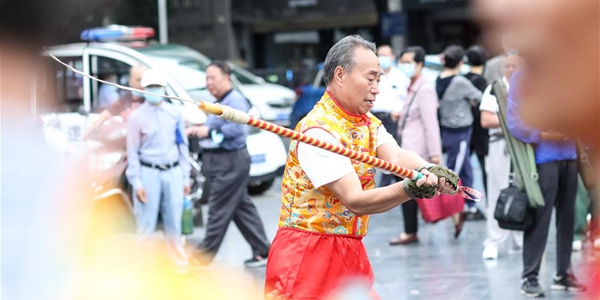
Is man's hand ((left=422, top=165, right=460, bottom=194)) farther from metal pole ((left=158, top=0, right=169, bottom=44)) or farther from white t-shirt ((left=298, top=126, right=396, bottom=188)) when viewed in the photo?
metal pole ((left=158, top=0, right=169, bottom=44))

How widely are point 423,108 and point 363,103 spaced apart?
597cm

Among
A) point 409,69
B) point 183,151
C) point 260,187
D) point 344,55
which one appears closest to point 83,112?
point 183,151

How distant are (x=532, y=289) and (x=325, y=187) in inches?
149

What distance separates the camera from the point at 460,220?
1026 centimetres

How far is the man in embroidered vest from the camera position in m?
4.07

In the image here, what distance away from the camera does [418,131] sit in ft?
32.9

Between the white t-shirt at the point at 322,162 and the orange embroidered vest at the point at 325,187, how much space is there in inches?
3.0

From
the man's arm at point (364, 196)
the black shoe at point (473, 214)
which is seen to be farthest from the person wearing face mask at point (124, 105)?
the man's arm at point (364, 196)

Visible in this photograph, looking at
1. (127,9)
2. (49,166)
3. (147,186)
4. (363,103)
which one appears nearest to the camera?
(49,166)

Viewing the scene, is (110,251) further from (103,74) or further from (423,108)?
(103,74)

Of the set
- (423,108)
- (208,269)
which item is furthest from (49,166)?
(423,108)

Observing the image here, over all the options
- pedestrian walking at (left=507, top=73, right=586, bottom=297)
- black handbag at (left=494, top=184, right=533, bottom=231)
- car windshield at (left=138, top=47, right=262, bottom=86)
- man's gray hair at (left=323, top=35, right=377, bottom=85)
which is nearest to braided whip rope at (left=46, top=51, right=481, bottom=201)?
man's gray hair at (left=323, top=35, right=377, bottom=85)

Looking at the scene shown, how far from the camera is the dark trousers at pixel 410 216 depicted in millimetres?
10055

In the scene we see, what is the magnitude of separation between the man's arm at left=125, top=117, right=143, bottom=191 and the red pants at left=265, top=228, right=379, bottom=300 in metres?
4.53
